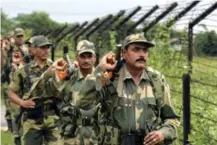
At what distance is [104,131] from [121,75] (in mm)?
512

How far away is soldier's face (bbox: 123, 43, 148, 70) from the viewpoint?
5472 mm

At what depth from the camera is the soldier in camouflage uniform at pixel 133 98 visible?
18.0 ft

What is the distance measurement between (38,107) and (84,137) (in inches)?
55.5

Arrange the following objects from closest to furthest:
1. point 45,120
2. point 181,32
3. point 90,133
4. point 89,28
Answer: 1. point 90,133
2. point 45,120
3. point 181,32
4. point 89,28

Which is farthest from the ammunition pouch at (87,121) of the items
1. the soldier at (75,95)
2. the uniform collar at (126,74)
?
the uniform collar at (126,74)

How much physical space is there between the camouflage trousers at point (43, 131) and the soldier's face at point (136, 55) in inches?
114

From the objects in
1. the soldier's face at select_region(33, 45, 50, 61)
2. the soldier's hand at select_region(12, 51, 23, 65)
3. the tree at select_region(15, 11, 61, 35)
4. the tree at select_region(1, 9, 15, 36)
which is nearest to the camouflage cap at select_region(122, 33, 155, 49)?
the soldier's face at select_region(33, 45, 50, 61)

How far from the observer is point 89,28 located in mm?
15055

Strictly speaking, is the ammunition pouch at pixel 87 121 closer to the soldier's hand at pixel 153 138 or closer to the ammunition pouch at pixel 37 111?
the ammunition pouch at pixel 37 111

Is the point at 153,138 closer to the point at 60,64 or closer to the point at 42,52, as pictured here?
the point at 60,64

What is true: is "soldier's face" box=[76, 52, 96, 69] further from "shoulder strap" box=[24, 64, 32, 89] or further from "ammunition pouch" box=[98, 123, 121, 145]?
"ammunition pouch" box=[98, 123, 121, 145]

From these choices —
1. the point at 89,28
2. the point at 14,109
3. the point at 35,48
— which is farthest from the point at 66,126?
the point at 89,28

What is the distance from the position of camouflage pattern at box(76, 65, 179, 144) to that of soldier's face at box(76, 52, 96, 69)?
1.60 meters

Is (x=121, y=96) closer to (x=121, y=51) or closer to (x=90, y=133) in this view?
(x=121, y=51)
